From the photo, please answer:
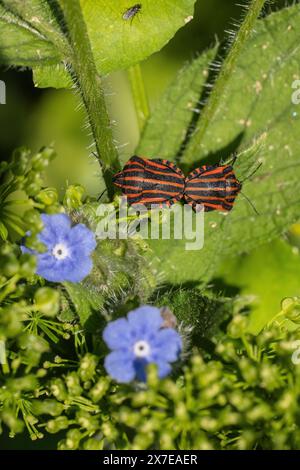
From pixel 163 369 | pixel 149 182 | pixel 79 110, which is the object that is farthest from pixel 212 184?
pixel 79 110

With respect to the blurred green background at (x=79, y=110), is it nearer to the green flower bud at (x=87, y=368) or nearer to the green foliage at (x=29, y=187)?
the green foliage at (x=29, y=187)

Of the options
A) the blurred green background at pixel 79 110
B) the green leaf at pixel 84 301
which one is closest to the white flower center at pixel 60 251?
the green leaf at pixel 84 301

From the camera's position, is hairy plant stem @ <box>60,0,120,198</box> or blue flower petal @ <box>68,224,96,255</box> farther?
hairy plant stem @ <box>60,0,120,198</box>

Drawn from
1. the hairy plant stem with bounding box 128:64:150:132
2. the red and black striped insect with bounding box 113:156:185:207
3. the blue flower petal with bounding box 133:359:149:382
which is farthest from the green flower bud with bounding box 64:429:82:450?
the hairy plant stem with bounding box 128:64:150:132

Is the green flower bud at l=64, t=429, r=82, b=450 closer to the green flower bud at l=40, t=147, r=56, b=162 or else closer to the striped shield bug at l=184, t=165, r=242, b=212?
the green flower bud at l=40, t=147, r=56, b=162

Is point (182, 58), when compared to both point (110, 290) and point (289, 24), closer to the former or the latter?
point (289, 24)

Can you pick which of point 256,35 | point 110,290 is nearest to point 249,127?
point 256,35

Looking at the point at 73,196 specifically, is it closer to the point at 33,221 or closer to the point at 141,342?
the point at 33,221
